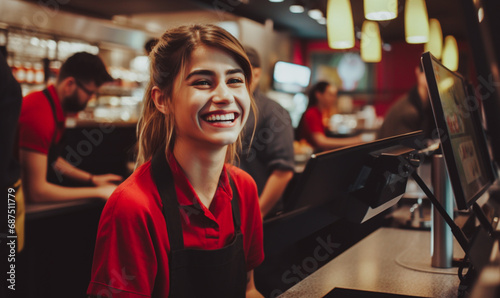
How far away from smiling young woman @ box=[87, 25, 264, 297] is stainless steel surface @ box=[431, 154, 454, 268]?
61 centimetres

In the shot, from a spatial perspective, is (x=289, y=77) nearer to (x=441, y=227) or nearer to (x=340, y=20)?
(x=340, y=20)

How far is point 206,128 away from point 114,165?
399 centimetres

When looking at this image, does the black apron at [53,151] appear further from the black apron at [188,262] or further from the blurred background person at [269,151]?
the black apron at [188,262]

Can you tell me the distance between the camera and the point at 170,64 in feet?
4.35

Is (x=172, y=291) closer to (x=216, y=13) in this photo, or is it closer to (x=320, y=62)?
(x=216, y=13)

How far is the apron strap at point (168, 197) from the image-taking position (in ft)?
3.89

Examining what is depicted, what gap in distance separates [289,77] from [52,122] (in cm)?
569

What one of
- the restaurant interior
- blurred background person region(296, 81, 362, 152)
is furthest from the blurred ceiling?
blurred background person region(296, 81, 362, 152)

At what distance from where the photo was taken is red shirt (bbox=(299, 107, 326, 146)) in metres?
5.54

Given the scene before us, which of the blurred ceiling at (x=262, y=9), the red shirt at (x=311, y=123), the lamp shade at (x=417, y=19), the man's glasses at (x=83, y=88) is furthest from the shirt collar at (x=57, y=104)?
the blurred ceiling at (x=262, y=9)

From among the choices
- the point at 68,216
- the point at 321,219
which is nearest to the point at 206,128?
the point at 321,219

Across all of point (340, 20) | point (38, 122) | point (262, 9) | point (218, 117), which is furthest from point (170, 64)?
point (262, 9)

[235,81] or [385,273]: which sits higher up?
[235,81]

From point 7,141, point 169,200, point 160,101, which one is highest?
point 160,101
